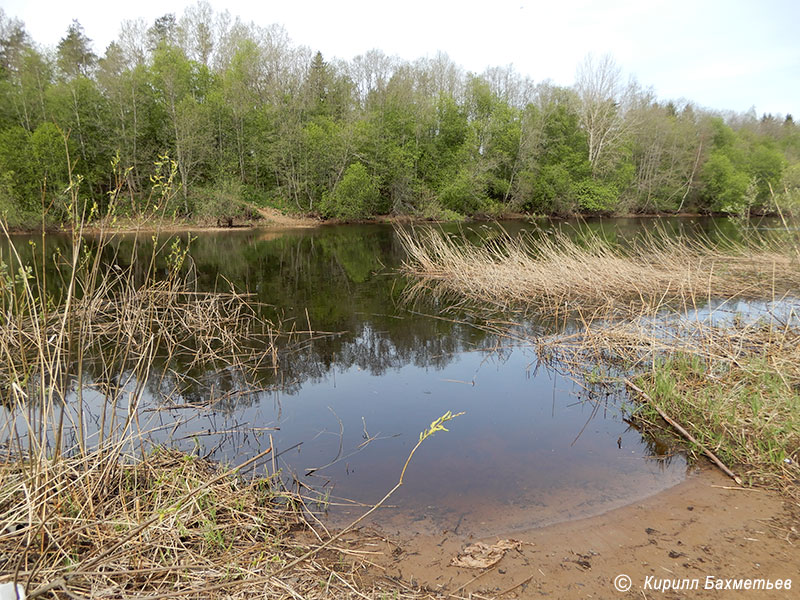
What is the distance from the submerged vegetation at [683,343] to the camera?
4445 millimetres

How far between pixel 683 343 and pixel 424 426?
3.59 m

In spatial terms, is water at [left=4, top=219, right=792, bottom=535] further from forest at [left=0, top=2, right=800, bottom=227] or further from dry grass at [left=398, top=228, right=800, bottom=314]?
forest at [left=0, top=2, right=800, bottom=227]

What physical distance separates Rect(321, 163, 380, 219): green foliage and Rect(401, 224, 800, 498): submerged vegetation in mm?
21268

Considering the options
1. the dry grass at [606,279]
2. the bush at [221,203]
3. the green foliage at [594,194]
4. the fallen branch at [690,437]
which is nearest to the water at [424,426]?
the fallen branch at [690,437]

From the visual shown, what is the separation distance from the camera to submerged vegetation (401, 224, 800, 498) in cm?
445

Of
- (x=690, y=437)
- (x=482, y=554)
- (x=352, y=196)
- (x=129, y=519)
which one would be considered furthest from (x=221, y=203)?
(x=482, y=554)

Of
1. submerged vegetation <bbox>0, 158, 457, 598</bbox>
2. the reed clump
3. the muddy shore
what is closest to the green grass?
the reed clump

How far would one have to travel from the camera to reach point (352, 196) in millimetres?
34562

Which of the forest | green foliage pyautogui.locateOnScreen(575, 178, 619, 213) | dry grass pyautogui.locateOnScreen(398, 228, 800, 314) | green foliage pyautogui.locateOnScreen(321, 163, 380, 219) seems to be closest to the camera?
dry grass pyautogui.locateOnScreen(398, 228, 800, 314)

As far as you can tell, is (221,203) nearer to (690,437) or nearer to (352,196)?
(352,196)

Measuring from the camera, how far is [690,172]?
4400 centimetres

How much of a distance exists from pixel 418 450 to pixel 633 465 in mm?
2074

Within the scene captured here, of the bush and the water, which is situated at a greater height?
the bush

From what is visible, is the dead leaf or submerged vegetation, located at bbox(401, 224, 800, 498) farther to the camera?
submerged vegetation, located at bbox(401, 224, 800, 498)
